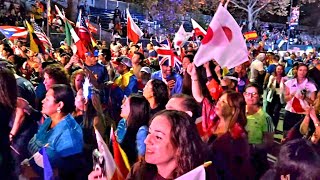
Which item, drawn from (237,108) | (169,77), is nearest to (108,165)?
(237,108)

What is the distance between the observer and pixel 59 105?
4.05m

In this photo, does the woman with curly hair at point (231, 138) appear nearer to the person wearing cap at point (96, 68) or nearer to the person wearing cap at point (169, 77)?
the person wearing cap at point (169, 77)

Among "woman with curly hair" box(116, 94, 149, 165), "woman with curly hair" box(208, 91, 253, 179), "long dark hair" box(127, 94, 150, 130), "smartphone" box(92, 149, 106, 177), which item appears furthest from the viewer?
"long dark hair" box(127, 94, 150, 130)

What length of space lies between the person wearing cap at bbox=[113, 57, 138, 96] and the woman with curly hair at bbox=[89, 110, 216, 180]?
14.8ft

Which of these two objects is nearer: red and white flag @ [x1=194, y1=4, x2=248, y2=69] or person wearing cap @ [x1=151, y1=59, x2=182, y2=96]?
red and white flag @ [x1=194, y1=4, x2=248, y2=69]

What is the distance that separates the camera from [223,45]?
545 centimetres

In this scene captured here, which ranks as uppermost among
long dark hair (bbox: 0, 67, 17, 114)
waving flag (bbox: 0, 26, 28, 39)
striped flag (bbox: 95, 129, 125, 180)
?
long dark hair (bbox: 0, 67, 17, 114)

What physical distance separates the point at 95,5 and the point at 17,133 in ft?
101

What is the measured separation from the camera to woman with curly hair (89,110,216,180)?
2.81 meters

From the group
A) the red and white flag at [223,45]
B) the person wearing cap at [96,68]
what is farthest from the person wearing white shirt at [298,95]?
the person wearing cap at [96,68]

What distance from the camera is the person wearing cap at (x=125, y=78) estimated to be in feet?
A: 24.8

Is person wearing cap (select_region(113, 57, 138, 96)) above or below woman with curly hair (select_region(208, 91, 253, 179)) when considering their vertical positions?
below

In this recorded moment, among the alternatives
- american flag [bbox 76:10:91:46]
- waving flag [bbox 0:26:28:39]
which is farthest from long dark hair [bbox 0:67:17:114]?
waving flag [bbox 0:26:28:39]

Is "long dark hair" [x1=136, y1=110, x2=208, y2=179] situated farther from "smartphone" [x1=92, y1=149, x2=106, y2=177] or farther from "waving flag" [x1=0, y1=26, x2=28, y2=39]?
"waving flag" [x1=0, y1=26, x2=28, y2=39]
